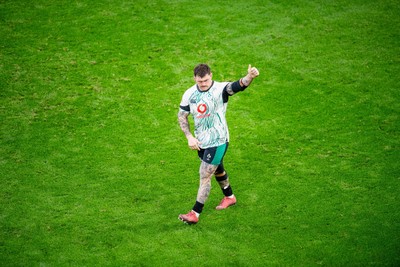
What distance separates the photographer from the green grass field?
19.8 feet

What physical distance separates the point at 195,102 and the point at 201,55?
443cm

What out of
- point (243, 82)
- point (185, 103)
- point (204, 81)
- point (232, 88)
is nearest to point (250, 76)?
point (243, 82)

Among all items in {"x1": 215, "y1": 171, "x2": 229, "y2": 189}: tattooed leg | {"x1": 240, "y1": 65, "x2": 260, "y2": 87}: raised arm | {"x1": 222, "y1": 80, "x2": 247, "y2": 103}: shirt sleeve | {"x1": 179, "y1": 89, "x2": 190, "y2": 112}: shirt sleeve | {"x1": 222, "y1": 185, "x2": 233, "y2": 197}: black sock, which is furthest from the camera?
{"x1": 222, "y1": 185, "x2": 233, "y2": 197}: black sock

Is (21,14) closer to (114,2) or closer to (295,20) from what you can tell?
(114,2)

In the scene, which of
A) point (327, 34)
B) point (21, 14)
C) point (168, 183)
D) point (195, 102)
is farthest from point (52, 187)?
point (327, 34)

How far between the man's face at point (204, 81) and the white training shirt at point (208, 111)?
6 cm

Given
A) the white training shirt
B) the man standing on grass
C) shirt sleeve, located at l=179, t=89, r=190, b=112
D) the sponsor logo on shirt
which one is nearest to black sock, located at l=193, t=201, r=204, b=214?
the man standing on grass

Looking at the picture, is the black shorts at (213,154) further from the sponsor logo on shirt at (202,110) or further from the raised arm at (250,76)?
the raised arm at (250,76)

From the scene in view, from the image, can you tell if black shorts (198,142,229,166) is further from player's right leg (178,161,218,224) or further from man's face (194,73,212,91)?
man's face (194,73,212,91)

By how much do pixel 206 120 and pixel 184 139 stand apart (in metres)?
2.13

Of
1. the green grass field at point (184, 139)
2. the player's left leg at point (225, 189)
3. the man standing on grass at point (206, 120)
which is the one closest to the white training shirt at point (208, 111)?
the man standing on grass at point (206, 120)

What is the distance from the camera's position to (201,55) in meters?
10.3

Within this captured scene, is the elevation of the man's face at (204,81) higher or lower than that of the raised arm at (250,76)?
lower

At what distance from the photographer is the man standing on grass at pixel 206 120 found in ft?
19.7
